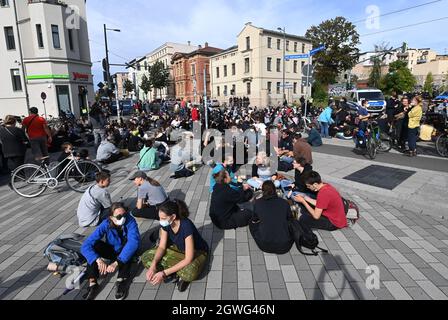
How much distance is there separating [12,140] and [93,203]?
4844mm

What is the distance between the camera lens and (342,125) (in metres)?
13.8

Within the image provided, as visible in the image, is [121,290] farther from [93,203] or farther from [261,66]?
[261,66]

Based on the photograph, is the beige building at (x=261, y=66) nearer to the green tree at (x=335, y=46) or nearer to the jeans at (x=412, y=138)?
the green tree at (x=335, y=46)

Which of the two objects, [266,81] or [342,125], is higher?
[266,81]

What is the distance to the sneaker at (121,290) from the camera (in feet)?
10.8

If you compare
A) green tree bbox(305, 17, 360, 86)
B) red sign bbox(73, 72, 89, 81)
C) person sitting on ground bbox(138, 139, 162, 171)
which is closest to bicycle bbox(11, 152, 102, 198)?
person sitting on ground bbox(138, 139, 162, 171)

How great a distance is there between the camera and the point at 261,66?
42.8 meters

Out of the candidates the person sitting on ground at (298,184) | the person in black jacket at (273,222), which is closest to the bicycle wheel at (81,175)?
the person sitting on ground at (298,184)

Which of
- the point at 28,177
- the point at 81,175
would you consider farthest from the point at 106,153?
the point at 28,177
